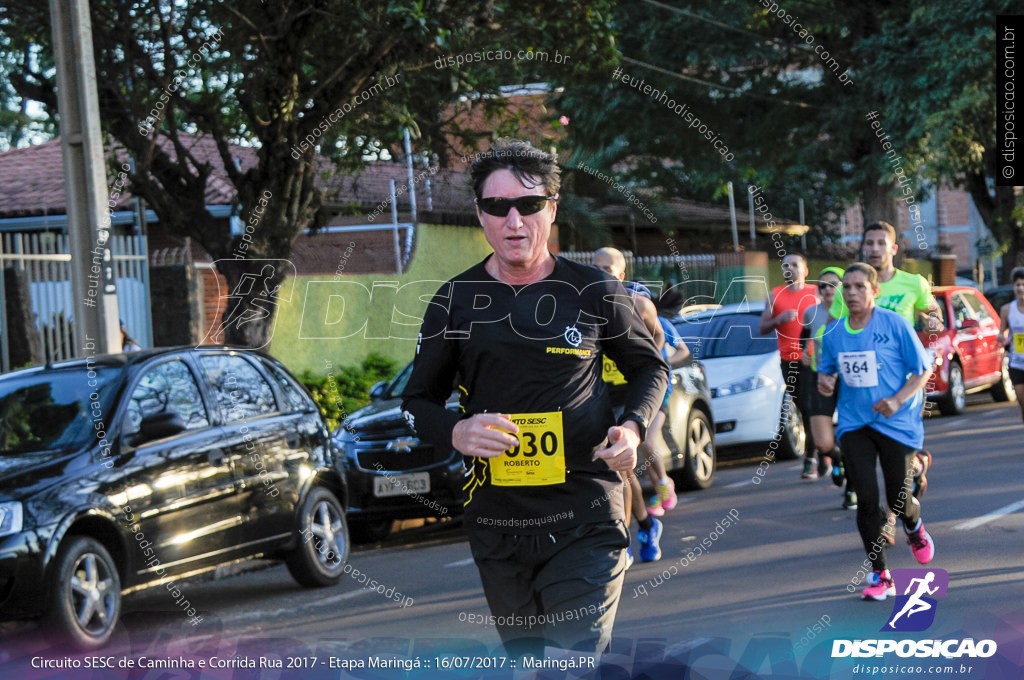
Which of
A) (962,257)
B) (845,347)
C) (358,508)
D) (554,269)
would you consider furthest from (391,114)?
(962,257)

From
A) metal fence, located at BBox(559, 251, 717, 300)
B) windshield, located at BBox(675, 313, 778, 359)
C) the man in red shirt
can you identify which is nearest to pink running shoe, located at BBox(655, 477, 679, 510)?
the man in red shirt

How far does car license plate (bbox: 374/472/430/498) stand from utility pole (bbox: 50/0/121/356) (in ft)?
8.39

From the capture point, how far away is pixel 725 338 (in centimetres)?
1351

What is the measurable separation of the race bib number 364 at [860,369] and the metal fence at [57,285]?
24.0 ft

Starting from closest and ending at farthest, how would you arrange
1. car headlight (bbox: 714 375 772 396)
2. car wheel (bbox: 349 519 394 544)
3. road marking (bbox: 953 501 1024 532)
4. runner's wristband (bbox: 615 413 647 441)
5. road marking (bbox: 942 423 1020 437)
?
1. runner's wristband (bbox: 615 413 647 441)
2. road marking (bbox: 953 501 1024 532)
3. car wheel (bbox: 349 519 394 544)
4. car headlight (bbox: 714 375 772 396)
5. road marking (bbox: 942 423 1020 437)

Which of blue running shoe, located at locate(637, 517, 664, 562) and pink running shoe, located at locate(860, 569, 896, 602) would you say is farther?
blue running shoe, located at locate(637, 517, 664, 562)

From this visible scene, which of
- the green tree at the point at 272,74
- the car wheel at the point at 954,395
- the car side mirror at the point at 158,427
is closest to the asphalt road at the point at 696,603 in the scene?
the car side mirror at the point at 158,427

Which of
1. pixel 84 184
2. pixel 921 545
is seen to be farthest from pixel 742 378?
pixel 84 184

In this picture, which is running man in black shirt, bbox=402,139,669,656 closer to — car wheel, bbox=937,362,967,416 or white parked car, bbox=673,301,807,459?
white parked car, bbox=673,301,807,459

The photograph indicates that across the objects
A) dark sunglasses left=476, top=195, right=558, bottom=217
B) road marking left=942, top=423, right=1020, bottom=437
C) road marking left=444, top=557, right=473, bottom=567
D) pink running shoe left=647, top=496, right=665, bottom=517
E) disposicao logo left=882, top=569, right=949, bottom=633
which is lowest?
road marking left=942, top=423, right=1020, bottom=437

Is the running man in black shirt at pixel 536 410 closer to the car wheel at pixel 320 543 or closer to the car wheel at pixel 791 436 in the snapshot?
the car wheel at pixel 320 543

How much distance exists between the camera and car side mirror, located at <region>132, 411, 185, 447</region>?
692 centimetres

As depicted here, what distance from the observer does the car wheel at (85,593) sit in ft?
20.4

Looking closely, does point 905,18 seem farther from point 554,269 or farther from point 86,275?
point 554,269
